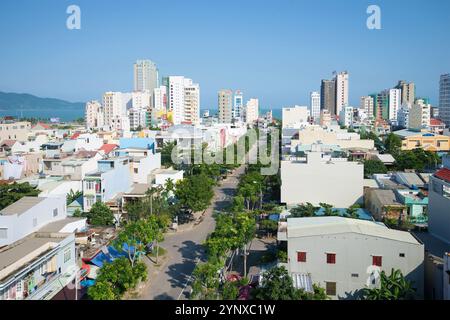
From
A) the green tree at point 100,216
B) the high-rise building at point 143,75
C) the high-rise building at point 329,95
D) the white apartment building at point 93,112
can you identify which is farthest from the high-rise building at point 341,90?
the green tree at point 100,216

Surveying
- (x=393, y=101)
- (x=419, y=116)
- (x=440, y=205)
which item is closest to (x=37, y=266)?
(x=440, y=205)

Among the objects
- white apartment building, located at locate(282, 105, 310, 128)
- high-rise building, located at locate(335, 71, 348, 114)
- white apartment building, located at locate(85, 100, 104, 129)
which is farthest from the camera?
high-rise building, located at locate(335, 71, 348, 114)

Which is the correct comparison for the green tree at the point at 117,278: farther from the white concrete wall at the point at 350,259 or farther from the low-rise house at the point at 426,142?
the low-rise house at the point at 426,142

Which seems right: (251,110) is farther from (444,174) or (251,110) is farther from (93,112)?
(444,174)

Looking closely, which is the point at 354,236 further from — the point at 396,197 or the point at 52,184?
the point at 52,184

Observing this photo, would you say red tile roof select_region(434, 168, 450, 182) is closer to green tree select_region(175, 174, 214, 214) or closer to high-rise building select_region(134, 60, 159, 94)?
green tree select_region(175, 174, 214, 214)

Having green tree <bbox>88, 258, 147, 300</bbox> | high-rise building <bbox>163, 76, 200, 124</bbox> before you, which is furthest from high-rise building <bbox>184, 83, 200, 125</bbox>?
green tree <bbox>88, 258, 147, 300</bbox>
